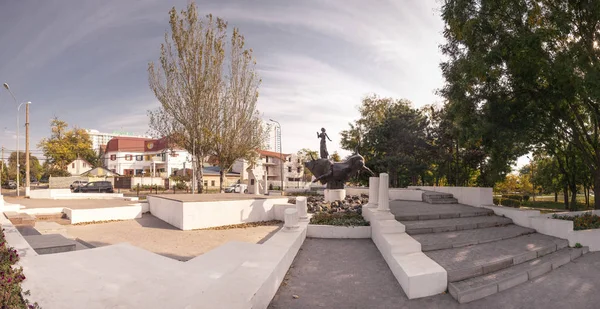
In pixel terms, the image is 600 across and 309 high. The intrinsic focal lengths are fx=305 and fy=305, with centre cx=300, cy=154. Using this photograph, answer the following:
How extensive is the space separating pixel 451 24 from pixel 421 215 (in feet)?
24.6

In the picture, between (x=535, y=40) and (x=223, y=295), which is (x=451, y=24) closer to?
(x=535, y=40)

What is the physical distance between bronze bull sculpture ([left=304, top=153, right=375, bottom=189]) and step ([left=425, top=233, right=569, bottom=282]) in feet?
27.3

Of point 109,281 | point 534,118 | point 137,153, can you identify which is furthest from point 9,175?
point 534,118

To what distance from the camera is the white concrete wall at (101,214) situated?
564 inches

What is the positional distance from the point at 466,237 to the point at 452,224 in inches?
47.5

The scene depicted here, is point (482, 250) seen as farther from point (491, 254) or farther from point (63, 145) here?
point (63, 145)

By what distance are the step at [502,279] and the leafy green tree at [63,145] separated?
203 feet

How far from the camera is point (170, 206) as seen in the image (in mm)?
13820

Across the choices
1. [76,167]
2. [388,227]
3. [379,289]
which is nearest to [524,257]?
[388,227]

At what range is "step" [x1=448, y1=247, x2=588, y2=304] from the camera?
5.24 meters

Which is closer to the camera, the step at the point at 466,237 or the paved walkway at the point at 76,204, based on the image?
the step at the point at 466,237

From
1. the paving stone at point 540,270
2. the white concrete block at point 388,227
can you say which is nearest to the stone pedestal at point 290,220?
the white concrete block at point 388,227

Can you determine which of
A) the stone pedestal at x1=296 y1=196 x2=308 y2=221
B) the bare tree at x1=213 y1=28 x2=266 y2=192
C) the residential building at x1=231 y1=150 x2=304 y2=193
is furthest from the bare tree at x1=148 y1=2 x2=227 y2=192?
the residential building at x1=231 y1=150 x2=304 y2=193

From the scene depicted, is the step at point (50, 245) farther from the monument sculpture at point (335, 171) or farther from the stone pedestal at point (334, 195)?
the stone pedestal at point (334, 195)
